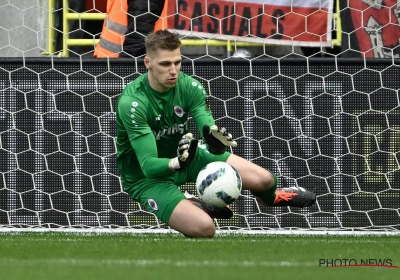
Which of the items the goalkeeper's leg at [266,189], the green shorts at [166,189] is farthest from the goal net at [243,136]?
the green shorts at [166,189]

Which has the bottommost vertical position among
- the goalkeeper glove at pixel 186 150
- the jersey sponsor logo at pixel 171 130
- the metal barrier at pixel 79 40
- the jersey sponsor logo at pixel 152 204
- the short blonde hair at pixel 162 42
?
the jersey sponsor logo at pixel 152 204

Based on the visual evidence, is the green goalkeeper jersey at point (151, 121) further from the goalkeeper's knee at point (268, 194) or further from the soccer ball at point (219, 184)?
the goalkeeper's knee at point (268, 194)

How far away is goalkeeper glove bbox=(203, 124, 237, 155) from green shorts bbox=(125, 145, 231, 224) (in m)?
0.55

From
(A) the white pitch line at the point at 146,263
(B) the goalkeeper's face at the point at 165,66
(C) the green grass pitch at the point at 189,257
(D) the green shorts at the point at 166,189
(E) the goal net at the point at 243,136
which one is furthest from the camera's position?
(E) the goal net at the point at 243,136

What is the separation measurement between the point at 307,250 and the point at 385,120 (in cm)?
237

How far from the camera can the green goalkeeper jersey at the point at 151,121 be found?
6.20 m


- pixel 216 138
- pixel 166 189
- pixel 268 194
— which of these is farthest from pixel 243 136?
pixel 216 138

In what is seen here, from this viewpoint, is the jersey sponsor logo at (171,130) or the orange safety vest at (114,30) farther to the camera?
the orange safety vest at (114,30)

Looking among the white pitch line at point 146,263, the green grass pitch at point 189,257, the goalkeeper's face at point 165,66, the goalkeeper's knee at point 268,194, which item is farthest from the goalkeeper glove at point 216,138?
the white pitch line at point 146,263

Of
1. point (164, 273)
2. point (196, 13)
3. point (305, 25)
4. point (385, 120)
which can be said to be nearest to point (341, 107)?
point (385, 120)

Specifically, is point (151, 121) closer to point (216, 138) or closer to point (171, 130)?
point (171, 130)

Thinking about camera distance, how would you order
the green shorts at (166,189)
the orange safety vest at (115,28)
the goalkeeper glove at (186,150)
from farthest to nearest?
the orange safety vest at (115,28) → the green shorts at (166,189) → the goalkeeper glove at (186,150)

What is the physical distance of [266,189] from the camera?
261 inches

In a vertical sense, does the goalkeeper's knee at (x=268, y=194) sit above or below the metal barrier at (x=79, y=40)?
below
